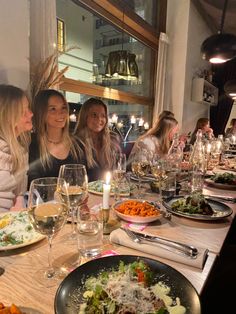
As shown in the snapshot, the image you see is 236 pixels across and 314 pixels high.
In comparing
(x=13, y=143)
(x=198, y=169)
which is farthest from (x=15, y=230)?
(x=198, y=169)

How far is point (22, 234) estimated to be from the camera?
869 mm

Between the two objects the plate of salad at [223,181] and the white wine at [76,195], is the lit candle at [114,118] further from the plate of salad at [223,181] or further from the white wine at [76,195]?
the white wine at [76,195]

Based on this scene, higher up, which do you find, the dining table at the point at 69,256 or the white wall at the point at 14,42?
the white wall at the point at 14,42

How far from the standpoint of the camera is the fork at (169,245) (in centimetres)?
77

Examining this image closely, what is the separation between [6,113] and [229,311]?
5.43 feet

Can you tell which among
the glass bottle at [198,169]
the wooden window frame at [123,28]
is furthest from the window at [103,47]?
the glass bottle at [198,169]

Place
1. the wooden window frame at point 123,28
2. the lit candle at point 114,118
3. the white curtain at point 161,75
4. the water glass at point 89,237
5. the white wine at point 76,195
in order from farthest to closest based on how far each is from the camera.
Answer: the white curtain at point 161,75
the lit candle at point 114,118
the wooden window frame at point 123,28
the white wine at point 76,195
the water glass at point 89,237

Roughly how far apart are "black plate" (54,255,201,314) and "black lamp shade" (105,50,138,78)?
2.46m

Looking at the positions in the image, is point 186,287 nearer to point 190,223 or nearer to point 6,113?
point 190,223

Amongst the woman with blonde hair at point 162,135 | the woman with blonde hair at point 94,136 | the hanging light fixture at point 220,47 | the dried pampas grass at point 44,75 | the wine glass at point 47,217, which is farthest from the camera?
the woman with blonde hair at point 162,135

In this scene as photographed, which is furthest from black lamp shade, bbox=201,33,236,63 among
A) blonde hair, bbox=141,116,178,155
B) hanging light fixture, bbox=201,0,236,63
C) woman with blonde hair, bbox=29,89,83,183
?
woman with blonde hair, bbox=29,89,83,183

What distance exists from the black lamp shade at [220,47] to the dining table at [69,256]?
5.93 ft

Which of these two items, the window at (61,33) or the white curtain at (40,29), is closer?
the white curtain at (40,29)

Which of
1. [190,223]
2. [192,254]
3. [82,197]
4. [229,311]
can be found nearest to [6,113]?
[82,197]
